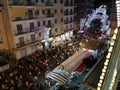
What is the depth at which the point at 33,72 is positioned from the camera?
1911 centimetres

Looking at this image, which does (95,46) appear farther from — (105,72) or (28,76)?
(105,72)

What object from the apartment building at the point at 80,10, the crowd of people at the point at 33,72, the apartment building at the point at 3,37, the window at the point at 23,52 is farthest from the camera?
the apartment building at the point at 80,10

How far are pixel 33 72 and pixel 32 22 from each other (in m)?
10.1

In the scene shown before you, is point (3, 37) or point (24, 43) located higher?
point (3, 37)

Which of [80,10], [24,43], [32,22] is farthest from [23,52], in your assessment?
[80,10]

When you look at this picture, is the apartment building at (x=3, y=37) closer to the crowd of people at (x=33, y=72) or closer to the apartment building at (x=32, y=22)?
the apartment building at (x=32, y=22)

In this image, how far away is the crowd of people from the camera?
52.7ft

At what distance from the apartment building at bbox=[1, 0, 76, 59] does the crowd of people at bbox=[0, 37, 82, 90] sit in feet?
8.40

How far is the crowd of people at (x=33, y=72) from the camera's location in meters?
16.1

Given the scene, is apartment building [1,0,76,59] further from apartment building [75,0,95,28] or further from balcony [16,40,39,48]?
apartment building [75,0,95,28]

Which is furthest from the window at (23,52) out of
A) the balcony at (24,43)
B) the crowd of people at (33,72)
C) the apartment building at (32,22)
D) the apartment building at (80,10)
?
the apartment building at (80,10)

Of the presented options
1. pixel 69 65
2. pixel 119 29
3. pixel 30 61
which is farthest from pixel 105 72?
pixel 30 61

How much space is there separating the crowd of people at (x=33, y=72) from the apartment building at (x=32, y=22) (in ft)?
8.40

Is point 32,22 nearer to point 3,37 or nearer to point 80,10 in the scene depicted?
point 3,37
